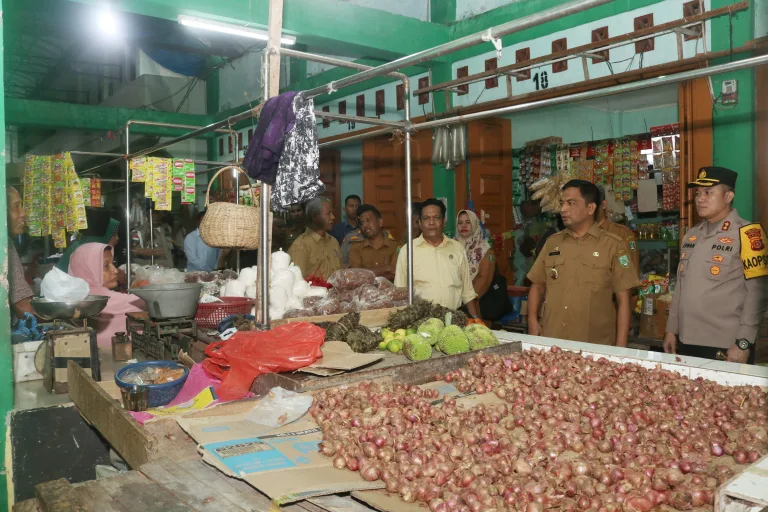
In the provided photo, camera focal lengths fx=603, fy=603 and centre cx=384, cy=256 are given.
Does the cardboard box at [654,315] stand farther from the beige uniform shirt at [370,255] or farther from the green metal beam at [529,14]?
the green metal beam at [529,14]

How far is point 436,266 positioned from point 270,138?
2171 mm

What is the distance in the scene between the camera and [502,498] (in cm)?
169

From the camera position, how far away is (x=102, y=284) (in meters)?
4.68

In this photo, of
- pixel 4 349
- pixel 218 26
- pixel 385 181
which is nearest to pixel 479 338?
pixel 4 349

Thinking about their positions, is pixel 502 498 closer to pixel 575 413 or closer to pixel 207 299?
pixel 575 413

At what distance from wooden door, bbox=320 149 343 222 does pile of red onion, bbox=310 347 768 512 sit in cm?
741

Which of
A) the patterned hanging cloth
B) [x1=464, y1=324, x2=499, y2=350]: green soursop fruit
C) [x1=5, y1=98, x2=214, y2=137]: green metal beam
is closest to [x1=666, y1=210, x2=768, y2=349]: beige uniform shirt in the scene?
[x1=464, y1=324, x2=499, y2=350]: green soursop fruit

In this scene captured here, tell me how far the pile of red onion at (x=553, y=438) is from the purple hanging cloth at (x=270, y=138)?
1.43 metres

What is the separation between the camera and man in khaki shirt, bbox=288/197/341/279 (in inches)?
245

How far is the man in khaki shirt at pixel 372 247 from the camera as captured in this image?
6.41m

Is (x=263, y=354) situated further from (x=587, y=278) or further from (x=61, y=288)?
(x=587, y=278)

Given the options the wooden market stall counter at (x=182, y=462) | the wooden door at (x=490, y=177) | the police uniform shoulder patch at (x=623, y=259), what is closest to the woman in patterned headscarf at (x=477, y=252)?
the wooden door at (x=490, y=177)

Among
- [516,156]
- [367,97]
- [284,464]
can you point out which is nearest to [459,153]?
[516,156]

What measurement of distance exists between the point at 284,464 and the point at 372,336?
4.71ft
